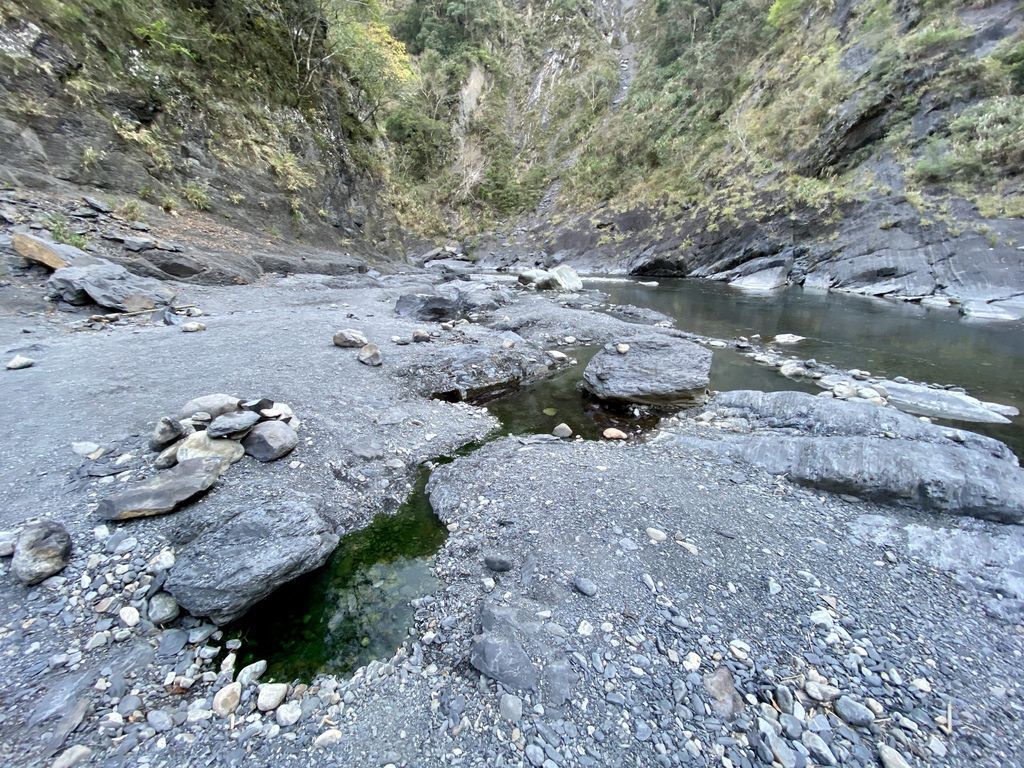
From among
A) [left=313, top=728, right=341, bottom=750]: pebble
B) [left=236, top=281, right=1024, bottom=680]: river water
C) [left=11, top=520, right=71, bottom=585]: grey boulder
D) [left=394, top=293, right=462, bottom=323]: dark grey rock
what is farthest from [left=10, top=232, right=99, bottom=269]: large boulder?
[left=313, top=728, right=341, bottom=750]: pebble

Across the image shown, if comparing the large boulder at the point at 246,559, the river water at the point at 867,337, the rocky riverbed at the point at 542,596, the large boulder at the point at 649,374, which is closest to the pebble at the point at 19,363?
the rocky riverbed at the point at 542,596

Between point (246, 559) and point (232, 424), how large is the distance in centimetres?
145

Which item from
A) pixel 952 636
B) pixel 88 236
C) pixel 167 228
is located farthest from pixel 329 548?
pixel 167 228

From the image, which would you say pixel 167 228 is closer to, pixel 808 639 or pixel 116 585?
pixel 116 585

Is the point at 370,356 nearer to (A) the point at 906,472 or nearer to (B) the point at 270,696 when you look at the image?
(B) the point at 270,696

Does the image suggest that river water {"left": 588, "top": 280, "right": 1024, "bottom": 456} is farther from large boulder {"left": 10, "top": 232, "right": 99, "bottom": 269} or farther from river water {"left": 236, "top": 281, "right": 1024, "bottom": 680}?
large boulder {"left": 10, "top": 232, "right": 99, "bottom": 269}

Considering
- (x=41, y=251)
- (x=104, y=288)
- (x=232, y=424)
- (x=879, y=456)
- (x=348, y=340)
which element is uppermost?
(x=41, y=251)

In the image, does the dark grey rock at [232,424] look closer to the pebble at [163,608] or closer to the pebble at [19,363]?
the pebble at [163,608]

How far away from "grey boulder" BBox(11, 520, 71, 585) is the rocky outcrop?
4.97 meters

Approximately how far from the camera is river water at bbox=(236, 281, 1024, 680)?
2.29 metres

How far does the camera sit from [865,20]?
801 inches

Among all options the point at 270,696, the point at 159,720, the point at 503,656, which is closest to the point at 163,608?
the point at 159,720

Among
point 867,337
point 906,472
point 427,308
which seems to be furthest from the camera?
point 427,308

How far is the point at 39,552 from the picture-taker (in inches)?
86.6
